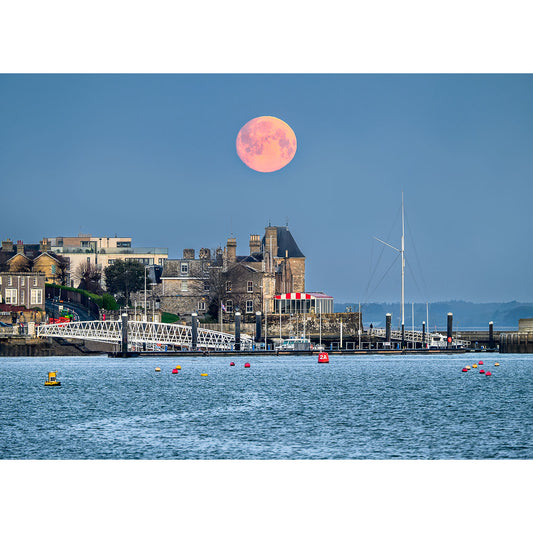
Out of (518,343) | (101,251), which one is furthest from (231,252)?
(101,251)

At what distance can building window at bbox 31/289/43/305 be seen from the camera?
122 meters

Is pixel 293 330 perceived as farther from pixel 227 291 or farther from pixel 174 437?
pixel 174 437

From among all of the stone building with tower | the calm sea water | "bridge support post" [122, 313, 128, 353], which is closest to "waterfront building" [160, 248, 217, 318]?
the stone building with tower

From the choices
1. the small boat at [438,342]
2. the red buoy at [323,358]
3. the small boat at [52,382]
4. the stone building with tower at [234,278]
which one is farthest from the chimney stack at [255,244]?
the small boat at [52,382]

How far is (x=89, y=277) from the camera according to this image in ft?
517

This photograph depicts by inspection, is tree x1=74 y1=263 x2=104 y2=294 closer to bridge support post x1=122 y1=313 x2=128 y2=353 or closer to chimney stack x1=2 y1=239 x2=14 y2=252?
chimney stack x1=2 y1=239 x2=14 y2=252

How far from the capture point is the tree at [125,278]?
138 metres

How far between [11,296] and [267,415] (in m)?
77.4

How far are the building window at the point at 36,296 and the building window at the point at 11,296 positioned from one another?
2.02 metres

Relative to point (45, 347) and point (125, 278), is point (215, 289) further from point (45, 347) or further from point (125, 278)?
point (45, 347)

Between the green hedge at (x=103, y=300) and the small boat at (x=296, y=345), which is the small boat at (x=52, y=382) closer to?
the small boat at (x=296, y=345)

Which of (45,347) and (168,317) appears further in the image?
(168,317)
